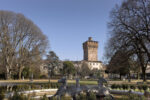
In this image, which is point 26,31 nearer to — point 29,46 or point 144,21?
point 29,46

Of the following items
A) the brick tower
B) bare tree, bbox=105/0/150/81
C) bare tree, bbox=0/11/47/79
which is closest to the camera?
bare tree, bbox=105/0/150/81

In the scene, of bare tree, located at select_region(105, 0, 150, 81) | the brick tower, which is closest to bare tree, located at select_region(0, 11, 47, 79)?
bare tree, located at select_region(105, 0, 150, 81)

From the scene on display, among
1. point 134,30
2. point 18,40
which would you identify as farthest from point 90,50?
point 134,30

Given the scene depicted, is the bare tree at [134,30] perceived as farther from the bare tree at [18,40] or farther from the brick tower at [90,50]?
the brick tower at [90,50]

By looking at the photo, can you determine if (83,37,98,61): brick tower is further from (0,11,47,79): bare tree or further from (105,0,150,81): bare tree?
(105,0,150,81): bare tree

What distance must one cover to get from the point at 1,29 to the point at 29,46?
7857 mm

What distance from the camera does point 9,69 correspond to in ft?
123

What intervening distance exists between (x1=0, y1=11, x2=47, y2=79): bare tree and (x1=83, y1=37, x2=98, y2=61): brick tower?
2409 inches

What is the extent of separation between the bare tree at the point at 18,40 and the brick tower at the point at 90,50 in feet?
201

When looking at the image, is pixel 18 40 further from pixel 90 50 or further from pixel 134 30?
pixel 90 50

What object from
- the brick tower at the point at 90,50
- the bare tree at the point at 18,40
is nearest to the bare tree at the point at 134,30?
the bare tree at the point at 18,40

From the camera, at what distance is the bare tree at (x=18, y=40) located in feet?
118

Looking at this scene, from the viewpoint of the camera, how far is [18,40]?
3838 centimetres

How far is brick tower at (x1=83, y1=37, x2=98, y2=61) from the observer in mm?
99750
